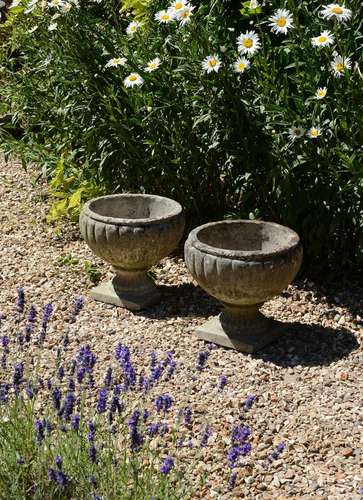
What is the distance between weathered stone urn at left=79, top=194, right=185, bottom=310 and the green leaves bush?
0.37 m

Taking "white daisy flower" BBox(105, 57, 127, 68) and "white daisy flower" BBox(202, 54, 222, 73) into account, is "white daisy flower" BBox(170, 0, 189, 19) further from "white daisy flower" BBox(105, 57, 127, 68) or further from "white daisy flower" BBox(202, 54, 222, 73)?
"white daisy flower" BBox(105, 57, 127, 68)

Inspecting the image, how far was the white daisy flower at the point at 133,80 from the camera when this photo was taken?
6133 mm

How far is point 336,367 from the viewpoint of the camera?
16.8ft

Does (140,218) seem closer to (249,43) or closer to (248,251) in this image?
(248,251)

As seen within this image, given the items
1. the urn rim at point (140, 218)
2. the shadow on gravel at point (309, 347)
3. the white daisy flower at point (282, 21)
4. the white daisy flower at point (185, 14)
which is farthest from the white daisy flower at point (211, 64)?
the shadow on gravel at point (309, 347)

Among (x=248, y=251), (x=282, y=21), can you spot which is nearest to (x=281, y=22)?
(x=282, y=21)

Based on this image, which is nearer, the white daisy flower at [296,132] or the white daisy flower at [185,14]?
the white daisy flower at [296,132]

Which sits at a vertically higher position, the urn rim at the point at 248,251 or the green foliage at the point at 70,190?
the urn rim at the point at 248,251

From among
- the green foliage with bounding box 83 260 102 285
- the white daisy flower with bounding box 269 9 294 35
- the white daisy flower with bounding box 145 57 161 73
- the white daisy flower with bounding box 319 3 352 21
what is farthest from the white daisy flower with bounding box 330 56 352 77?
the green foliage with bounding box 83 260 102 285

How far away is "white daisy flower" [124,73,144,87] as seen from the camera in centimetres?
613

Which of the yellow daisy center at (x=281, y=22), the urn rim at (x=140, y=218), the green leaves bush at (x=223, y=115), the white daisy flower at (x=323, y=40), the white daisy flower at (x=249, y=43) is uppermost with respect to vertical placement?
the yellow daisy center at (x=281, y=22)

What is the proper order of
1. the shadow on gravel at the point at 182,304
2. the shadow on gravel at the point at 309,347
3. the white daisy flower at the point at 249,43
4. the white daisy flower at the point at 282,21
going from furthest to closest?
the shadow on gravel at the point at 182,304 → the white daisy flower at the point at 249,43 → the white daisy flower at the point at 282,21 → the shadow on gravel at the point at 309,347

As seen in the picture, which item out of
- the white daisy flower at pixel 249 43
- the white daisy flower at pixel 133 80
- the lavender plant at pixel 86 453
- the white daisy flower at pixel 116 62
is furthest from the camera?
the white daisy flower at pixel 116 62

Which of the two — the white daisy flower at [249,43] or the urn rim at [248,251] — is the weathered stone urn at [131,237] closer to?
the urn rim at [248,251]
